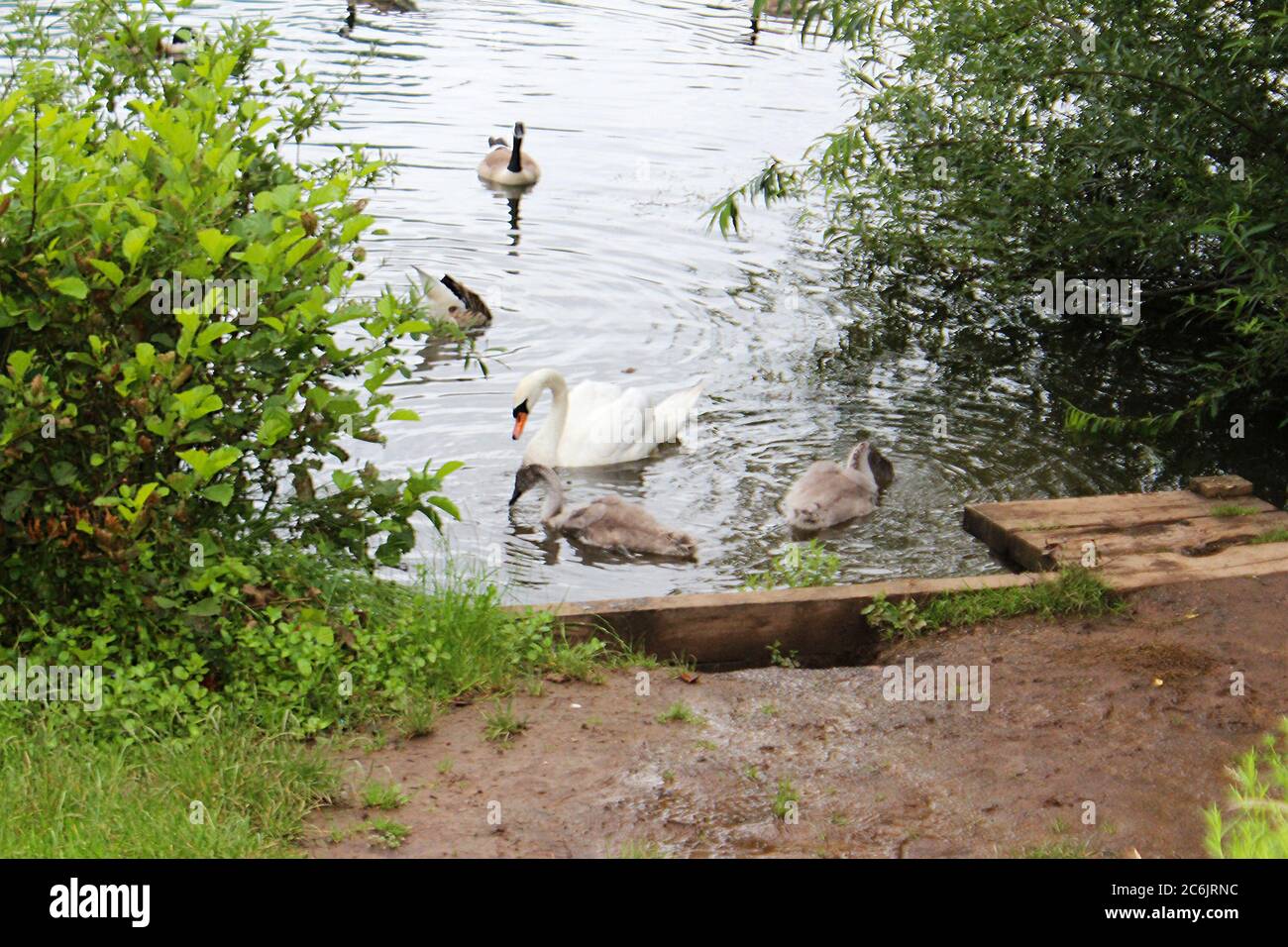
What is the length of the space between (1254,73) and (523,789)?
8377 millimetres

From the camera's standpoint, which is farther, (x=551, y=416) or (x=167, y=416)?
(x=551, y=416)

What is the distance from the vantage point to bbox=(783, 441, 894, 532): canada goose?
954 cm

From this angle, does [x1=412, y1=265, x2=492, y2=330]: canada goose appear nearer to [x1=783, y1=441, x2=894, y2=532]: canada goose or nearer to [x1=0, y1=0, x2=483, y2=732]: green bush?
[x1=783, y1=441, x2=894, y2=532]: canada goose

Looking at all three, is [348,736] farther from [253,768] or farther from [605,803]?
[605,803]

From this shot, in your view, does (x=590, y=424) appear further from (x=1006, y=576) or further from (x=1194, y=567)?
(x=1194, y=567)

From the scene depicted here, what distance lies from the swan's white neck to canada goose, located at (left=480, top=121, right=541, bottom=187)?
23.4ft

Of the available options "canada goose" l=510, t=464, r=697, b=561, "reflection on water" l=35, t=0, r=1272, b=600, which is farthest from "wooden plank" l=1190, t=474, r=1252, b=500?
"canada goose" l=510, t=464, r=697, b=561

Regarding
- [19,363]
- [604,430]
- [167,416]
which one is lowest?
[604,430]

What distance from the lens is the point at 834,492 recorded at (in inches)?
380

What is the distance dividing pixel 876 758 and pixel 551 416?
18.3 feet

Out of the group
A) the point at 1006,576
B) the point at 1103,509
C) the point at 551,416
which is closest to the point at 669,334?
the point at 551,416

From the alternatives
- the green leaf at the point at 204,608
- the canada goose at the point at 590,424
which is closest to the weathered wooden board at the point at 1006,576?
the green leaf at the point at 204,608

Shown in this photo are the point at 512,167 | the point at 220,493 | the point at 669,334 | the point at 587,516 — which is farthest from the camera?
the point at 512,167

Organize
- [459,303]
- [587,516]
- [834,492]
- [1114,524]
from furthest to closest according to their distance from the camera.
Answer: [459,303], [834,492], [587,516], [1114,524]
